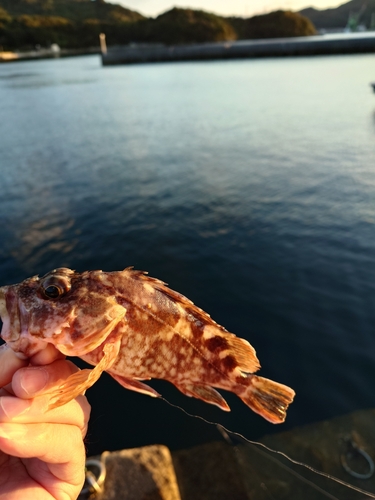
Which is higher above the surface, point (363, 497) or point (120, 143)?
point (120, 143)

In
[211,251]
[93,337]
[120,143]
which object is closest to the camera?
[93,337]

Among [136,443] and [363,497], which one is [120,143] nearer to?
[136,443]

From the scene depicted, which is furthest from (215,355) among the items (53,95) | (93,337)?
(53,95)

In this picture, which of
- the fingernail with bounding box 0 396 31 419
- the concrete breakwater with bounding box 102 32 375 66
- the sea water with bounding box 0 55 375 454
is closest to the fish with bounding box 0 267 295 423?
the fingernail with bounding box 0 396 31 419

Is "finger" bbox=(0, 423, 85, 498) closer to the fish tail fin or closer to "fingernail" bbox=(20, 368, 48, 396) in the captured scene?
"fingernail" bbox=(20, 368, 48, 396)

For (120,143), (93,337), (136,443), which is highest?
(93,337)

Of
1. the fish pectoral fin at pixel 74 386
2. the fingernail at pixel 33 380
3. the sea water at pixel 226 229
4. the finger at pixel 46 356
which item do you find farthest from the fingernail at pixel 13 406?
the sea water at pixel 226 229

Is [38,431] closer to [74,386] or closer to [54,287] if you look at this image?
[74,386]
